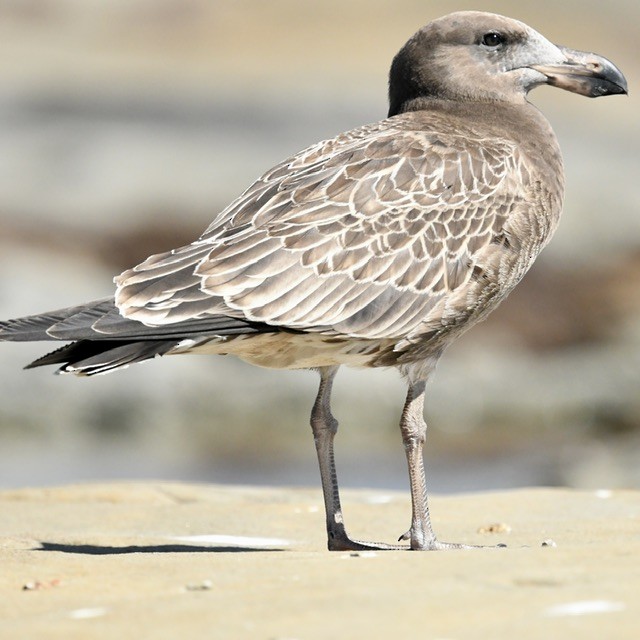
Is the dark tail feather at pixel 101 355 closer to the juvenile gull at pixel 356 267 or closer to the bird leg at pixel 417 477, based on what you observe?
the juvenile gull at pixel 356 267

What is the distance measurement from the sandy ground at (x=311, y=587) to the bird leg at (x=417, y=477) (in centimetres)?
44

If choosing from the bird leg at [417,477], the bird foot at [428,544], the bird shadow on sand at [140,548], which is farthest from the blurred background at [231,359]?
the bird shadow on sand at [140,548]

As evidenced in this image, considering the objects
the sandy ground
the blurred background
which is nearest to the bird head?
A: the sandy ground

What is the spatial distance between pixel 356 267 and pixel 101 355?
4.60 feet

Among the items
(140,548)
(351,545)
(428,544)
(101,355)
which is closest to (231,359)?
(351,545)

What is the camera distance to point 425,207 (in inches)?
283

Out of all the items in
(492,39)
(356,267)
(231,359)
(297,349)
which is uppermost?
(492,39)

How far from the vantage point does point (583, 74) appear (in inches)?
327

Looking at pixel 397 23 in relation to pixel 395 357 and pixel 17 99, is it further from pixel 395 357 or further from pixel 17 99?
pixel 395 357

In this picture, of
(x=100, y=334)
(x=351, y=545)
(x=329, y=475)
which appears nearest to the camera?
(x=100, y=334)

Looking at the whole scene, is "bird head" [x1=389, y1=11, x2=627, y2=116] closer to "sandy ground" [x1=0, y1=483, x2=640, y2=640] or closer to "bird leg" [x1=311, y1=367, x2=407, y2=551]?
"bird leg" [x1=311, y1=367, x2=407, y2=551]

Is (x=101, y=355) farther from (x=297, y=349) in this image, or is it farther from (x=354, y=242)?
(x=354, y=242)

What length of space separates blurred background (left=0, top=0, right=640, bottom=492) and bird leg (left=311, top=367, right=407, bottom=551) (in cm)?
562

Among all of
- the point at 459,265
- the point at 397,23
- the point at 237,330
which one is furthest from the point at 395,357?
the point at 397,23
